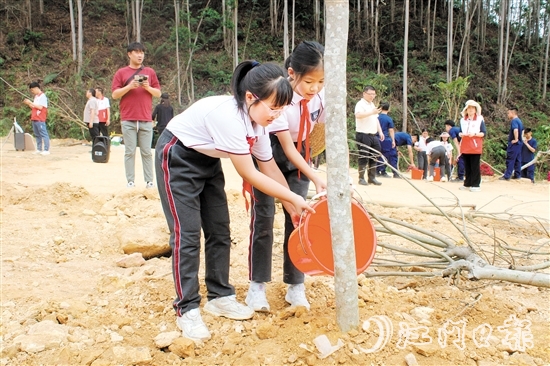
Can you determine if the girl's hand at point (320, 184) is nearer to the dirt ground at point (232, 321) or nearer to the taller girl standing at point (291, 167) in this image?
the taller girl standing at point (291, 167)

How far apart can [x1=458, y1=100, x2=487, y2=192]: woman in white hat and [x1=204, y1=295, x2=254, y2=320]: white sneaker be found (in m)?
6.69

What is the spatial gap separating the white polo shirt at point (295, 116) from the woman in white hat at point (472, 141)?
625 centimetres

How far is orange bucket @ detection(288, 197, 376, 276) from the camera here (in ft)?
7.49

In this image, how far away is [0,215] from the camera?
4.74 metres

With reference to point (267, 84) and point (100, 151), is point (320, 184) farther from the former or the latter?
point (100, 151)

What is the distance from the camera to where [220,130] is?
217 centimetres

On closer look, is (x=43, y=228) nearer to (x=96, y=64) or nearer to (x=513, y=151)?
(x=513, y=151)

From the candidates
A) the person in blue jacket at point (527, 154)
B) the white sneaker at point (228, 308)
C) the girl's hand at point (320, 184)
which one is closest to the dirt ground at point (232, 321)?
the white sneaker at point (228, 308)

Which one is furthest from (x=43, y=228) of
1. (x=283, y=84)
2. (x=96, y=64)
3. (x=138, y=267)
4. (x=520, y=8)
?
(x=520, y=8)

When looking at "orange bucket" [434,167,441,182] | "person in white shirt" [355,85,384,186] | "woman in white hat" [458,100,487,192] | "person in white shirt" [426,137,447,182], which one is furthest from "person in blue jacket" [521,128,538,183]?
"person in white shirt" [355,85,384,186]

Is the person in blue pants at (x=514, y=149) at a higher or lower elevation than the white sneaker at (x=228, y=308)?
higher

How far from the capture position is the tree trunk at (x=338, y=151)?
6.51ft

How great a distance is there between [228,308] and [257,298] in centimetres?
17

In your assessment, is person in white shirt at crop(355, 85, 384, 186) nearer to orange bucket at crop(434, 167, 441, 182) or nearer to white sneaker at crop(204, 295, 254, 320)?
orange bucket at crop(434, 167, 441, 182)
